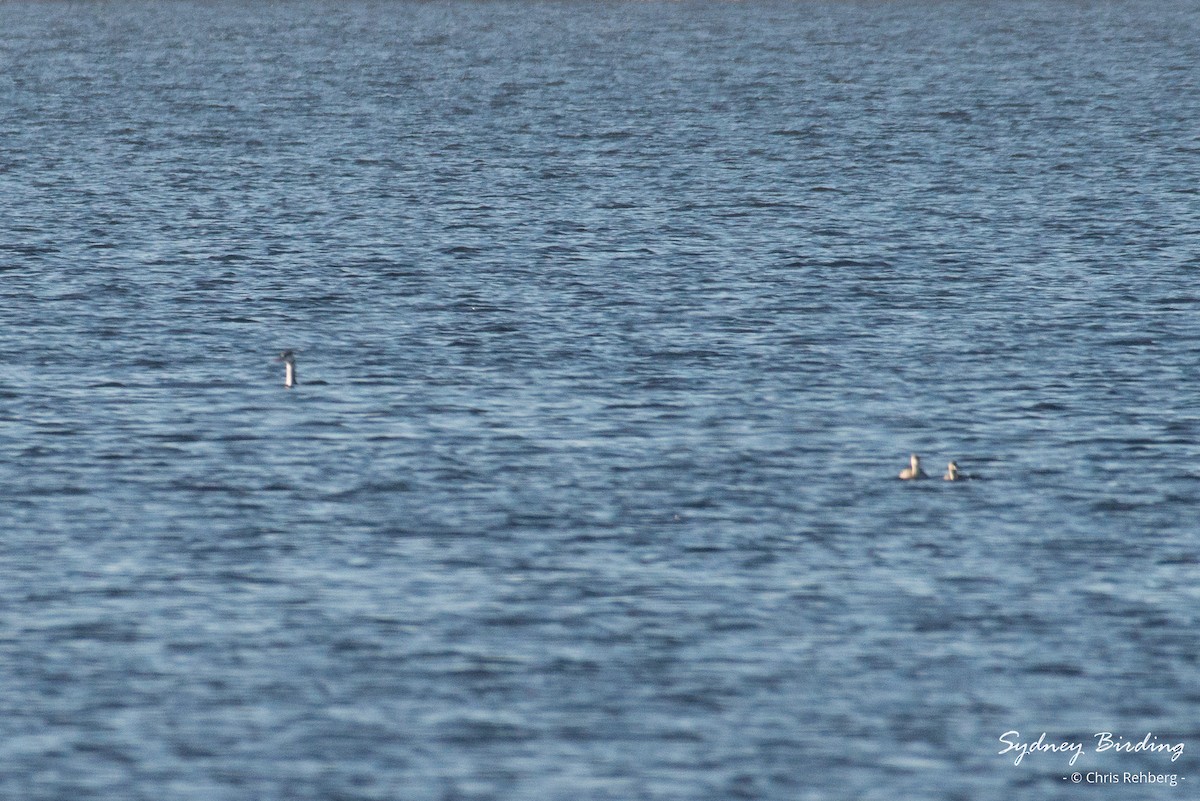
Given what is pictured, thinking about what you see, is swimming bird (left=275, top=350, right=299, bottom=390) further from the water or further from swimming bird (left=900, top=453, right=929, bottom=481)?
swimming bird (left=900, top=453, right=929, bottom=481)

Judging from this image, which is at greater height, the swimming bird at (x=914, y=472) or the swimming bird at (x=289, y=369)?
the swimming bird at (x=289, y=369)

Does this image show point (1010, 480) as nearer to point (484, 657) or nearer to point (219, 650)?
point (484, 657)

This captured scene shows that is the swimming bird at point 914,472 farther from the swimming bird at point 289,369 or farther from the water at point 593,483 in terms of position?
the swimming bird at point 289,369

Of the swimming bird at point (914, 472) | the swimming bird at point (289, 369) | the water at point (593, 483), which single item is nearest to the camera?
the water at point (593, 483)

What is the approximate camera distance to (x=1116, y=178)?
80.9 metres

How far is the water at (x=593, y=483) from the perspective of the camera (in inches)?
1053

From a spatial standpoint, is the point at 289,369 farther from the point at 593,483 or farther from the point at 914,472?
the point at 914,472

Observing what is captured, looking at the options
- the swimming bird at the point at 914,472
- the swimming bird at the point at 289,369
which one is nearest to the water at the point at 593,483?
the swimming bird at the point at 289,369

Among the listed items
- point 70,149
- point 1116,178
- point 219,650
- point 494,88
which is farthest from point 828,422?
point 494,88

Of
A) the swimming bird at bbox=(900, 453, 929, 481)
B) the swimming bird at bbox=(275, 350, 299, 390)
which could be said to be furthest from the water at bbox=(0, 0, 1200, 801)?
the swimming bird at bbox=(900, 453, 929, 481)

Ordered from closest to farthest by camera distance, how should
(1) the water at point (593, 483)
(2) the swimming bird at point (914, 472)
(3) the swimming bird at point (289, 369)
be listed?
1. (1) the water at point (593, 483)
2. (2) the swimming bird at point (914, 472)
3. (3) the swimming bird at point (289, 369)

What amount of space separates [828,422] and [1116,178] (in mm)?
43187

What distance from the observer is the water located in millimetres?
26734

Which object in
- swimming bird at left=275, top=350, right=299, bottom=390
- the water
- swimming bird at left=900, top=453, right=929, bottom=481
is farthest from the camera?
swimming bird at left=275, top=350, right=299, bottom=390
